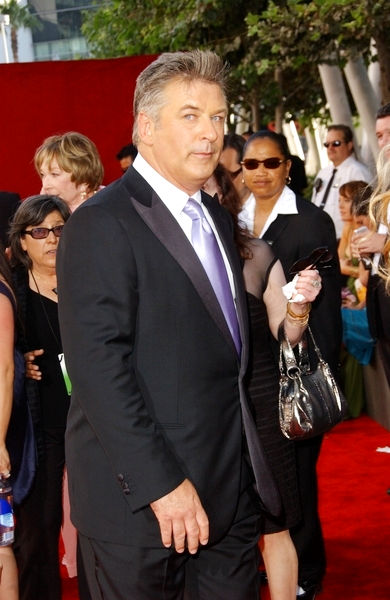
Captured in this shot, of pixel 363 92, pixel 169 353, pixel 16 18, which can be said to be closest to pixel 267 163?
pixel 169 353

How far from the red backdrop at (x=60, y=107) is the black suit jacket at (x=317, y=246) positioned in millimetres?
3866

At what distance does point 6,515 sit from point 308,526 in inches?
63.7

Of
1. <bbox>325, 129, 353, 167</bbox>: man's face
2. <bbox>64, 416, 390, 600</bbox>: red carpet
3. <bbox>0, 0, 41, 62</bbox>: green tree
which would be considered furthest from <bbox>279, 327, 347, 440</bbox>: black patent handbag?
<bbox>0, 0, 41, 62</bbox>: green tree

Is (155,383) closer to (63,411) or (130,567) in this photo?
(130,567)

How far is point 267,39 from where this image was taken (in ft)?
39.1

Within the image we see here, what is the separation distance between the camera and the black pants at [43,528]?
4.35 metres

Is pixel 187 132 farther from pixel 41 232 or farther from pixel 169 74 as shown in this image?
pixel 41 232

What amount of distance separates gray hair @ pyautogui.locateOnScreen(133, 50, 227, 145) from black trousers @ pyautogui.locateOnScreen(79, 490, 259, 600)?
1.22m

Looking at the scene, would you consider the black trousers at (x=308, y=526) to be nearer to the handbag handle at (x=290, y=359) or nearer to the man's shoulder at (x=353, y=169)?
the handbag handle at (x=290, y=359)

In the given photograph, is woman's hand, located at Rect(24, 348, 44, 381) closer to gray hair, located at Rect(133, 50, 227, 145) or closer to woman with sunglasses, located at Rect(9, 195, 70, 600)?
woman with sunglasses, located at Rect(9, 195, 70, 600)

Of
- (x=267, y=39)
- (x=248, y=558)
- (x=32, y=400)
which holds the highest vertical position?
(x=267, y=39)

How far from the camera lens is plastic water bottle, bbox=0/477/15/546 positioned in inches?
152

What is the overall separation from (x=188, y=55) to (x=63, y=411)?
1867mm

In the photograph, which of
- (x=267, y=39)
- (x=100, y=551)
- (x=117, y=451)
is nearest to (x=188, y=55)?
(x=117, y=451)
